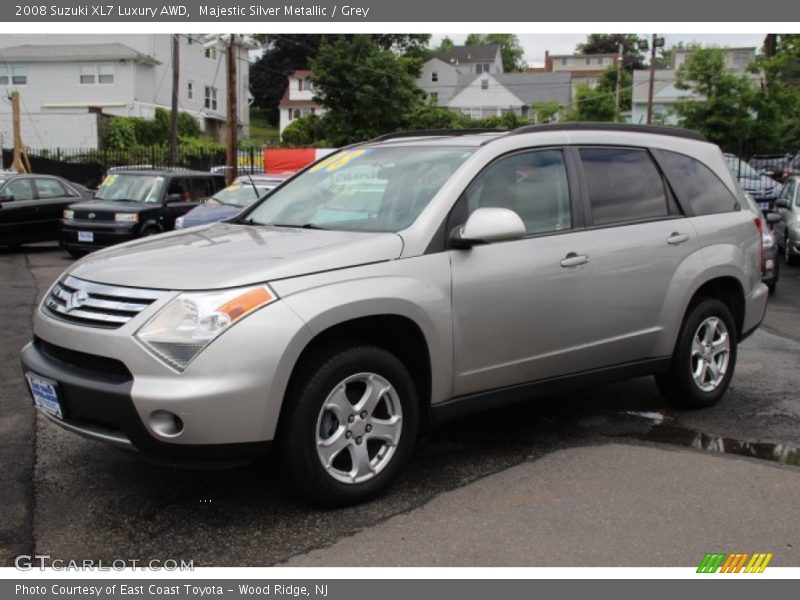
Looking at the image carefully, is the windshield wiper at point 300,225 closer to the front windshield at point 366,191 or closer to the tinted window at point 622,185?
the front windshield at point 366,191

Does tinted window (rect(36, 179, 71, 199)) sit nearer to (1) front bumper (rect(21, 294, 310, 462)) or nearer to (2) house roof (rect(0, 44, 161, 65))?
(1) front bumper (rect(21, 294, 310, 462))

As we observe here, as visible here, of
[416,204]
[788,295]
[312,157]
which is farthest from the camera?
[312,157]

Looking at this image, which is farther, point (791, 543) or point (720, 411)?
point (720, 411)

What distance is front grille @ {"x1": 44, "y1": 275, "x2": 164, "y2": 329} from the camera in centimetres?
378

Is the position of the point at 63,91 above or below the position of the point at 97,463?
above

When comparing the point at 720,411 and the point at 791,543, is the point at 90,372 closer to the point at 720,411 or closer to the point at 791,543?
the point at 791,543

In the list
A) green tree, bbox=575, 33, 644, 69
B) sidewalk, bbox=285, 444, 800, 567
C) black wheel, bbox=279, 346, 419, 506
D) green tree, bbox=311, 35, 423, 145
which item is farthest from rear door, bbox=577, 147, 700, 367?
green tree, bbox=575, 33, 644, 69

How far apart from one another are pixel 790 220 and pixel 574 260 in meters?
11.0

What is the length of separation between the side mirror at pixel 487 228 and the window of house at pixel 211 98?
157ft

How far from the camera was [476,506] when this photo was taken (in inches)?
164

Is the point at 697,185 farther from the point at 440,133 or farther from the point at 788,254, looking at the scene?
the point at 788,254

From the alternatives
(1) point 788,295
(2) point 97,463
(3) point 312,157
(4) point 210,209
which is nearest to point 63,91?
(3) point 312,157

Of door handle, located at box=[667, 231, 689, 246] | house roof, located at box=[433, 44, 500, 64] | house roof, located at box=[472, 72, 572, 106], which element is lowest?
door handle, located at box=[667, 231, 689, 246]

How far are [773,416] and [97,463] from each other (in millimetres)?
4344
